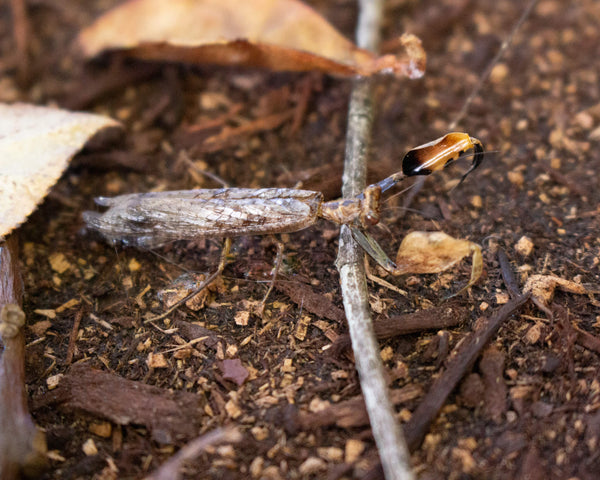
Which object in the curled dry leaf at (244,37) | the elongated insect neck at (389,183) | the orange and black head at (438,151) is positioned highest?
the curled dry leaf at (244,37)

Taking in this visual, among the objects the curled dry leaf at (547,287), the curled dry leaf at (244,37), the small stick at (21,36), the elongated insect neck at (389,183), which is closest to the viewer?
the curled dry leaf at (547,287)

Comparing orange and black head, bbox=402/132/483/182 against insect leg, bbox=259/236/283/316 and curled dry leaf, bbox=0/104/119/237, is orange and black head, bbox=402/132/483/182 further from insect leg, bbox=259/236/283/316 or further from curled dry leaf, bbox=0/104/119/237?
curled dry leaf, bbox=0/104/119/237

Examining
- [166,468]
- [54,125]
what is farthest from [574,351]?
[54,125]

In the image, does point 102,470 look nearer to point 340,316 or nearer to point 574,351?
point 340,316

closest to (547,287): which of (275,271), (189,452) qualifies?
(275,271)

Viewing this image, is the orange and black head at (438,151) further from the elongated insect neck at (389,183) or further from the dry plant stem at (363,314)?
the dry plant stem at (363,314)

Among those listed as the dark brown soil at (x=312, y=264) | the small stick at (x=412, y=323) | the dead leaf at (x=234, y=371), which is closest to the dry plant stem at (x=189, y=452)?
the dark brown soil at (x=312, y=264)

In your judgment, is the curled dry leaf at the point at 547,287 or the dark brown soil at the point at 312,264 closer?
the dark brown soil at the point at 312,264
